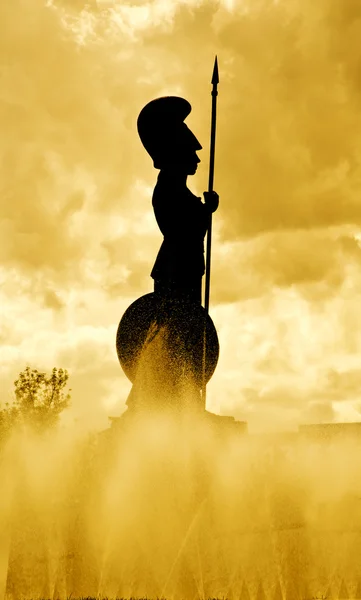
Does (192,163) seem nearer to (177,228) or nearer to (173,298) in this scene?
(177,228)

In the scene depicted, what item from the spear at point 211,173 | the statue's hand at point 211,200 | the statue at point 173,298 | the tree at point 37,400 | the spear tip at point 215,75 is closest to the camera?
the statue at point 173,298

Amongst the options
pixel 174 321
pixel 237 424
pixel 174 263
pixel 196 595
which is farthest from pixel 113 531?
pixel 174 263

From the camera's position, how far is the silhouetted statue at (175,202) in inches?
382

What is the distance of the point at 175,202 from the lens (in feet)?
31.8

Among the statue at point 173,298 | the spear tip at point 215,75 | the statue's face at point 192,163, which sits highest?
the spear tip at point 215,75

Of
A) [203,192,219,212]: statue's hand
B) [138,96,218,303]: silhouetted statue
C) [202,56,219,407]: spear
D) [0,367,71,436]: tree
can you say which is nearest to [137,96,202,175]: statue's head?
[138,96,218,303]: silhouetted statue

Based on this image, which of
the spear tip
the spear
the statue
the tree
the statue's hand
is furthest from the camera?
the tree

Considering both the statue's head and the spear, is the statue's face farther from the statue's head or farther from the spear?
the spear

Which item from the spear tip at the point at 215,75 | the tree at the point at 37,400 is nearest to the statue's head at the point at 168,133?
the spear tip at the point at 215,75

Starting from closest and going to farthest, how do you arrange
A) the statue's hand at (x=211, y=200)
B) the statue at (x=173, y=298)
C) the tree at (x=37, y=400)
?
the statue at (x=173, y=298) → the statue's hand at (x=211, y=200) → the tree at (x=37, y=400)

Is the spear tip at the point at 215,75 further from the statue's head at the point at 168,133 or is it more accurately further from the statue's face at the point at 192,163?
the statue's face at the point at 192,163

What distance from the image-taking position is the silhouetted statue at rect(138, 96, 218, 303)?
970cm

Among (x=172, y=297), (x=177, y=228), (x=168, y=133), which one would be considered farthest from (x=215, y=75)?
(x=172, y=297)

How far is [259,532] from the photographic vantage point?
776 centimetres
